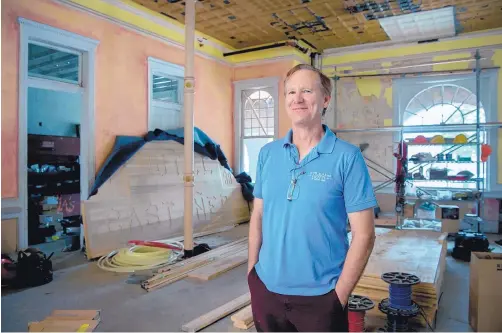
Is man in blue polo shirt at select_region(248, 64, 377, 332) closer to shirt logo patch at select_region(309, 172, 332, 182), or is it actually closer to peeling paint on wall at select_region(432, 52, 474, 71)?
shirt logo patch at select_region(309, 172, 332, 182)

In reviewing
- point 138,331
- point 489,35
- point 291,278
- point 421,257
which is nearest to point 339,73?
point 489,35

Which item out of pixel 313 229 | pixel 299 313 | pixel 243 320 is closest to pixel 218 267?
pixel 243 320

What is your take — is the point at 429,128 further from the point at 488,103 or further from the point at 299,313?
the point at 299,313

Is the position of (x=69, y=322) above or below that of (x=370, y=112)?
below

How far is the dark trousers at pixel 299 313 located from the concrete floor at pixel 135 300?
1.59 meters

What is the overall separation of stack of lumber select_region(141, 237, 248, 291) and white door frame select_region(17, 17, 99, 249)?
1994 millimetres

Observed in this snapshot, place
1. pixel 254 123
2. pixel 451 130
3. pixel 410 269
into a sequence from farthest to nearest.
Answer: pixel 254 123 < pixel 451 130 < pixel 410 269

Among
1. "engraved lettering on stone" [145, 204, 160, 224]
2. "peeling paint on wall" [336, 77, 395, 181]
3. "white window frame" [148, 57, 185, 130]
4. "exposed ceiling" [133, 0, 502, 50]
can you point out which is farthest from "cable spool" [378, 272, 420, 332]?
"peeling paint on wall" [336, 77, 395, 181]

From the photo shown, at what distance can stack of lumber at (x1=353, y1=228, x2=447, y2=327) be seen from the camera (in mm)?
3098

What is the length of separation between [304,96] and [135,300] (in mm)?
2910

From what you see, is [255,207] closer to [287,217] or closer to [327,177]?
[287,217]

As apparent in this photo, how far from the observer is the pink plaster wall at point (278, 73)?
8203mm

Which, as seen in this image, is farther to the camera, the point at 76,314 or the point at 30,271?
the point at 30,271

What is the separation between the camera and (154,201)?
19.3 feet
